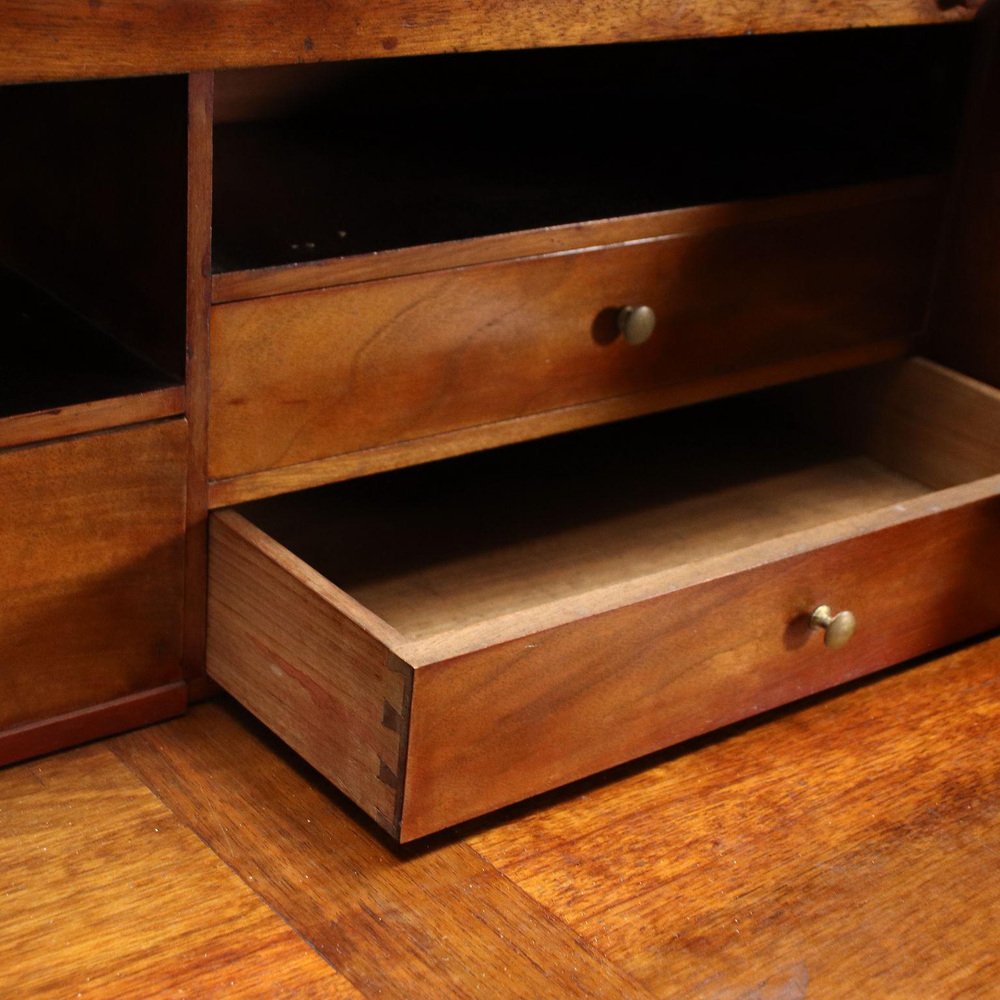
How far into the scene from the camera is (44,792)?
3.22 ft

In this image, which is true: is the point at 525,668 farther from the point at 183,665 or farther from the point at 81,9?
the point at 81,9

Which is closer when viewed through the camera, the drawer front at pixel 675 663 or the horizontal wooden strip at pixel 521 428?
the drawer front at pixel 675 663

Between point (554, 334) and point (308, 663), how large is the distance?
12.3 inches

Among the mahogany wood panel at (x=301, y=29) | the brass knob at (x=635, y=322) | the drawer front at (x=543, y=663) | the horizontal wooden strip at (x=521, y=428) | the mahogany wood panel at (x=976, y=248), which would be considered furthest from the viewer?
the mahogany wood panel at (x=976, y=248)

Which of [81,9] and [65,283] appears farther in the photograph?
[65,283]

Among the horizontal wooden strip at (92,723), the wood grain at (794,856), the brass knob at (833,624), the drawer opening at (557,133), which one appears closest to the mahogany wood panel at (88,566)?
the horizontal wooden strip at (92,723)

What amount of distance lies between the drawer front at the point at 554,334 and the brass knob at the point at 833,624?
0.74 ft

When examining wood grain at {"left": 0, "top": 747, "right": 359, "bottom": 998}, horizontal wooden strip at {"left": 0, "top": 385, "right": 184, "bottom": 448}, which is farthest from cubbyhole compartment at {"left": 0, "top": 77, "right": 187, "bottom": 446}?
wood grain at {"left": 0, "top": 747, "right": 359, "bottom": 998}

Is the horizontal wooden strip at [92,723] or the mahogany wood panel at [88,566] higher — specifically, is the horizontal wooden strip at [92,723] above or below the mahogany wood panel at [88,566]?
below

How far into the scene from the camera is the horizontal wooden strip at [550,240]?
3.19 feet

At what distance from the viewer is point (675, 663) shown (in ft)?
3.32

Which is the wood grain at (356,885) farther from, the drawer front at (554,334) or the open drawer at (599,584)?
the drawer front at (554,334)

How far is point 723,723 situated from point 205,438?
39cm

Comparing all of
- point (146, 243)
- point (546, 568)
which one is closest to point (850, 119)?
point (546, 568)
